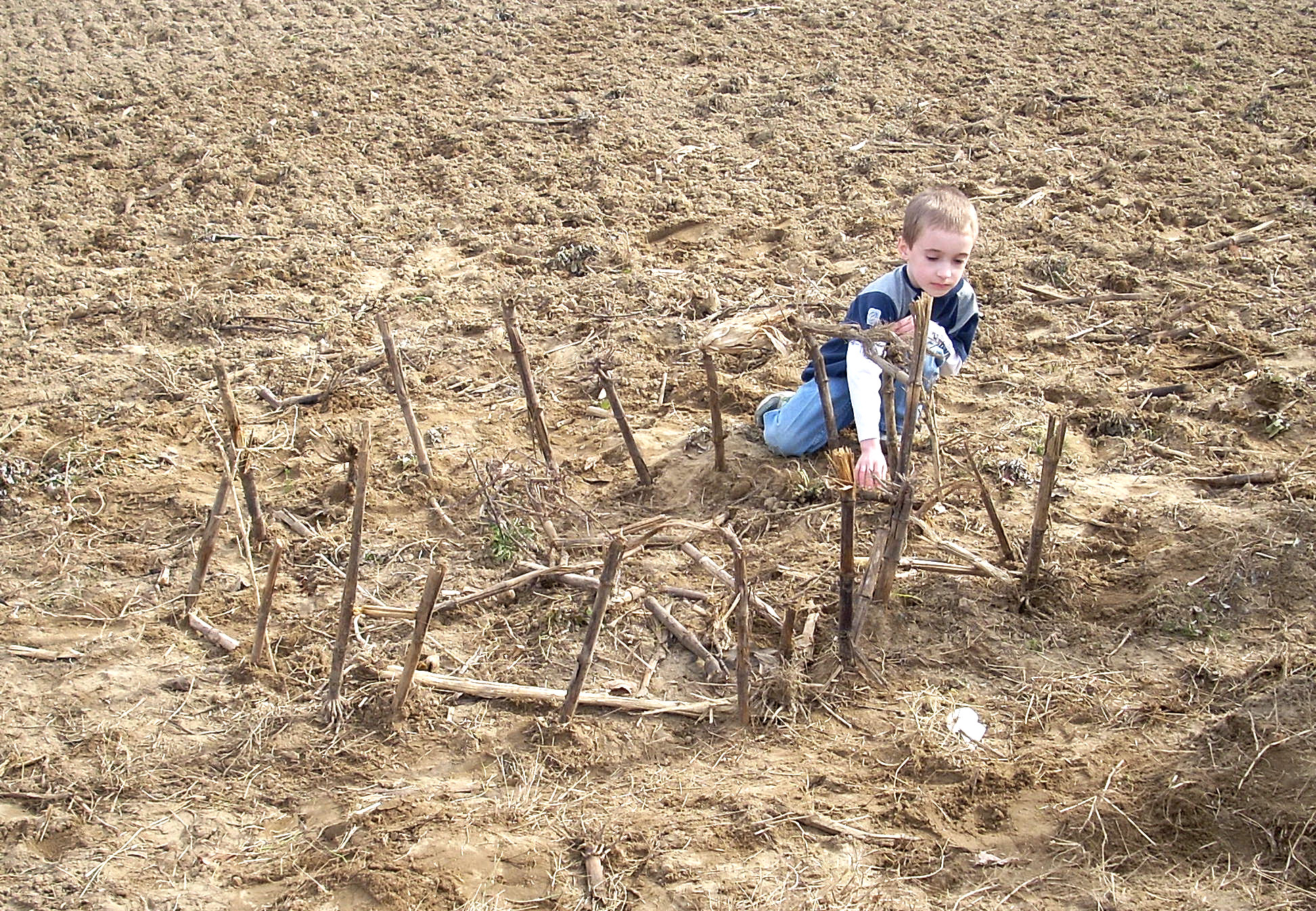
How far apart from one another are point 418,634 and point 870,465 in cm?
152

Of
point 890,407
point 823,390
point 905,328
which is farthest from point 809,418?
point 890,407

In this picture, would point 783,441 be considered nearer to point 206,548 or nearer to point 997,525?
point 997,525

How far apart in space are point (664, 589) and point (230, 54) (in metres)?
6.31

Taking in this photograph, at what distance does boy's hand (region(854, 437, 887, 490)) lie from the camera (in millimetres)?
3776

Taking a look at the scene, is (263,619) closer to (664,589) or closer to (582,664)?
(582,664)

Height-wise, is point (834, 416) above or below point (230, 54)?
below

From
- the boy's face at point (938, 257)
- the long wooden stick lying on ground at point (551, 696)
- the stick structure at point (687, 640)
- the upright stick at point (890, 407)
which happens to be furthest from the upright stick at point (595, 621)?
the boy's face at point (938, 257)

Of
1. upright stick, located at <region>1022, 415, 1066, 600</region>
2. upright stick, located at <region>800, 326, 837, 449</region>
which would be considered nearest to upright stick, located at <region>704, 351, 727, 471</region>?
upright stick, located at <region>800, 326, 837, 449</region>

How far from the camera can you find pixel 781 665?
3326 millimetres

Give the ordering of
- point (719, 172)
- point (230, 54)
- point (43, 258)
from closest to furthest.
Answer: point (43, 258) < point (719, 172) < point (230, 54)

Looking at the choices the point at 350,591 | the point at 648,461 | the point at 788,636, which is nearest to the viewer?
the point at 350,591

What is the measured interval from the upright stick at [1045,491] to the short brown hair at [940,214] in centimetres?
76

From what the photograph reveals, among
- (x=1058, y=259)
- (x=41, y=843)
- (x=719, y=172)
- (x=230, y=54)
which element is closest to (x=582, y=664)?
(x=41, y=843)

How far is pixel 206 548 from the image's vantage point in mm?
3686
